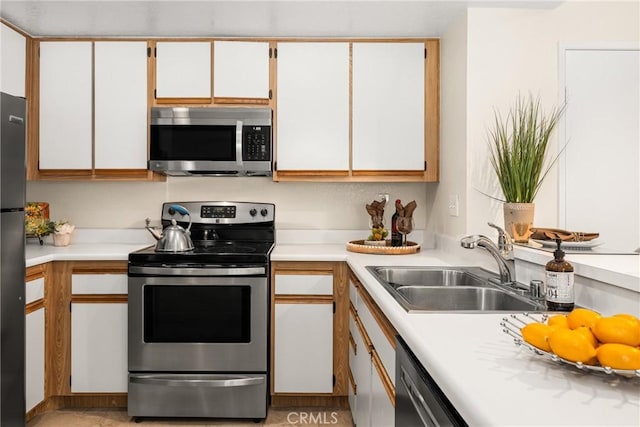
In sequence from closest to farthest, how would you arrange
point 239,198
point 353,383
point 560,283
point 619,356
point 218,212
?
point 619,356, point 560,283, point 353,383, point 218,212, point 239,198

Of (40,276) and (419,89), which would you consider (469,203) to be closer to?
(419,89)

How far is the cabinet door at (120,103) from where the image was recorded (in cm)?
310

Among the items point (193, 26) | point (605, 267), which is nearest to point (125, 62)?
point (193, 26)

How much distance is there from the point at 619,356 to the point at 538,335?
147mm

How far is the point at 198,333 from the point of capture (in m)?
2.71

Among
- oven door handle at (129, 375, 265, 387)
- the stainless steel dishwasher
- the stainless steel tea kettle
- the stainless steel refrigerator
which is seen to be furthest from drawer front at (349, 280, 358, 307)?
the stainless steel refrigerator

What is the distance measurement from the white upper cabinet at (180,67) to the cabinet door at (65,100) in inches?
16.7

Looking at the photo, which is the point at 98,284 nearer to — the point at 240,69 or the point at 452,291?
the point at 240,69

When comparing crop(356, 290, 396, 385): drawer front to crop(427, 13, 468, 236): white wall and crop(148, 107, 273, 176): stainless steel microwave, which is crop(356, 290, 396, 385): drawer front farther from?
crop(148, 107, 273, 176): stainless steel microwave

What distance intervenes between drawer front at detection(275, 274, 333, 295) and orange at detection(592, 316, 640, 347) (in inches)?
77.6

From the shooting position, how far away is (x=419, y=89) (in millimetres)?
3117

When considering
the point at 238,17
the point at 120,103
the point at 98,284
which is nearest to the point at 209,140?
the point at 120,103

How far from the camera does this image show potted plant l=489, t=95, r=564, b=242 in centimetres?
241

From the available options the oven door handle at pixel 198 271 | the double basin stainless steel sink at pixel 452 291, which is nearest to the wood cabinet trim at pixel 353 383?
the double basin stainless steel sink at pixel 452 291
